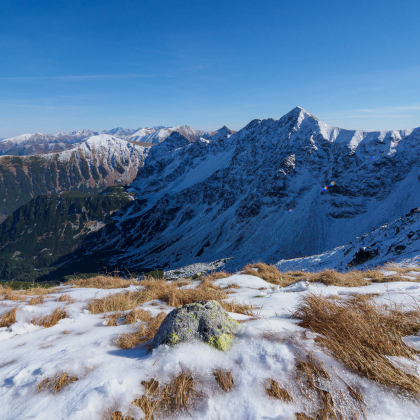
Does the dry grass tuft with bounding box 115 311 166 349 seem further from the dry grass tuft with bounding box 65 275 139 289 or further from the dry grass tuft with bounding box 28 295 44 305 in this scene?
the dry grass tuft with bounding box 65 275 139 289

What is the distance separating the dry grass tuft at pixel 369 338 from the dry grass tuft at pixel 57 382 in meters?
3.30

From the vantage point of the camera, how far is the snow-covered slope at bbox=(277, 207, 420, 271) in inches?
995

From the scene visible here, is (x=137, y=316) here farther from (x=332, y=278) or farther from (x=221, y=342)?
(x=332, y=278)

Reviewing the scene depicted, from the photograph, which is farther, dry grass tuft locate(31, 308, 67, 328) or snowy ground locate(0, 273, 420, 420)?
dry grass tuft locate(31, 308, 67, 328)

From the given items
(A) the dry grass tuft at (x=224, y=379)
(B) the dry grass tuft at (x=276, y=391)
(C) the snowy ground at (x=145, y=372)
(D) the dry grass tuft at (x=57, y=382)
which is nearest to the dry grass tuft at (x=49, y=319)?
(C) the snowy ground at (x=145, y=372)

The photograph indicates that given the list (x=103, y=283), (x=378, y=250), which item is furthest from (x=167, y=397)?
(x=378, y=250)

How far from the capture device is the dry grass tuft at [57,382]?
2582 mm

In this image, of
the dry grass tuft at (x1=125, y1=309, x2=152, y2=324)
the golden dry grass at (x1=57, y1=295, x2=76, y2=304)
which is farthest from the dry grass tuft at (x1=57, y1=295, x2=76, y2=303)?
the dry grass tuft at (x1=125, y1=309, x2=152, y2=324)

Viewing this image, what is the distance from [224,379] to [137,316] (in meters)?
3.04

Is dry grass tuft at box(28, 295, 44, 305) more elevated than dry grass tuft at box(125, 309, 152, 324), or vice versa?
dry grass tuft at box(125, 309, 152, 324)

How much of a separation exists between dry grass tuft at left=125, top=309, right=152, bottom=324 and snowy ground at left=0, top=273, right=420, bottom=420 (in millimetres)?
568

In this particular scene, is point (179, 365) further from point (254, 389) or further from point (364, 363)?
point (364, 363)

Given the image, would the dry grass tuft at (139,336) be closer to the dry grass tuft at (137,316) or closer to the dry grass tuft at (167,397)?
the dry grass tuft at (137,316)

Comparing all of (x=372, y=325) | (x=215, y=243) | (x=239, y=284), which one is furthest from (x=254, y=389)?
(x=215, y=243)
